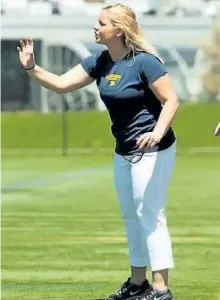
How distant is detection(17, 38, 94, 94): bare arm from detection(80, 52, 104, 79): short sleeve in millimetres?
50

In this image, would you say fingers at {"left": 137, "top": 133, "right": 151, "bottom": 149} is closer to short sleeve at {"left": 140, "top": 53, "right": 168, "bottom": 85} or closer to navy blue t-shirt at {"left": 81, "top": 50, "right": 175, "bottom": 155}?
navy blue t-shirt at {"left": 81, "top": 50, "right": 175, "bottom": 155}

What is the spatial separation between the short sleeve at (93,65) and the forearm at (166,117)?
59 centimetres

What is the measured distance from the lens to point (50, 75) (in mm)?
8602

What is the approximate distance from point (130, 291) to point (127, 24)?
1.95 metres

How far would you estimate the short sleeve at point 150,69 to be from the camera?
8039mm

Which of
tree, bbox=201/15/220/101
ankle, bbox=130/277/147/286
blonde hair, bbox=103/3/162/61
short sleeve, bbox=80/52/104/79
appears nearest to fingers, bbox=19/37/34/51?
short sleeve, bbox=80/52/104/79

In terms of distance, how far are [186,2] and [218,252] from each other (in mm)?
81329

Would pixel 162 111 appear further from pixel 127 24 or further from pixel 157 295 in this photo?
pixel 157 295

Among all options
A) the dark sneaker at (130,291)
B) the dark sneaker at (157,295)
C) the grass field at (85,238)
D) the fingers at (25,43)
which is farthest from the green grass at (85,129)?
the dark sneaker at (157,295)

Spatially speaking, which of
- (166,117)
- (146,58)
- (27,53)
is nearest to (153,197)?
(166,117)

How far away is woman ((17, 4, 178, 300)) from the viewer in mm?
8078

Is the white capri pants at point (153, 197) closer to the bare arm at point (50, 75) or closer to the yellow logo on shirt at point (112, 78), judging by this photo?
the yellow logo on shirt at point (112, 78)

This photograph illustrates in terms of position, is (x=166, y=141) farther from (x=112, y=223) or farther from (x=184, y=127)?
(x=184, y=127)

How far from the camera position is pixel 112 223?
15648mm
